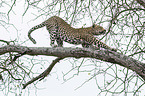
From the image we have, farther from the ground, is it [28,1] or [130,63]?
[28,1]

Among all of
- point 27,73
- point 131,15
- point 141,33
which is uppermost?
point 131,15

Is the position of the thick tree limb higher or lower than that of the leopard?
lower

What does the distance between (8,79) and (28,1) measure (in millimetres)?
1885

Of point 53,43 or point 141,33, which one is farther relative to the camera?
point 53,43

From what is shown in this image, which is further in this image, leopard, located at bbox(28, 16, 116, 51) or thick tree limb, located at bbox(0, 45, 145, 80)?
leopard, located at bbox(28, 16, 116, 51)

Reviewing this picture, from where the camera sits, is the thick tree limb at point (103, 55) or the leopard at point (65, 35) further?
the leopard at point (65, 35)

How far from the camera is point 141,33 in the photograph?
5.31 metres

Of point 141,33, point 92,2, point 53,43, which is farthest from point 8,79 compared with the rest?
point 141,33

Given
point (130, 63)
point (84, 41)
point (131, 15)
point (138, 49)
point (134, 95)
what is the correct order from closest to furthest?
point (130, 63) → point (134, 95) → point (138, 49) → point (131, 15) → point (84, 41)

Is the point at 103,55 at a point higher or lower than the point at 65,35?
lower

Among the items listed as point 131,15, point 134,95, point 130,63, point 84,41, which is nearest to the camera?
point 130,63

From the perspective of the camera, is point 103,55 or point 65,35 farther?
point 65,35

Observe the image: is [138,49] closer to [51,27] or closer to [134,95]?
[134,95]

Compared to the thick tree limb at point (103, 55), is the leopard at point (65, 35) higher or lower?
higher
